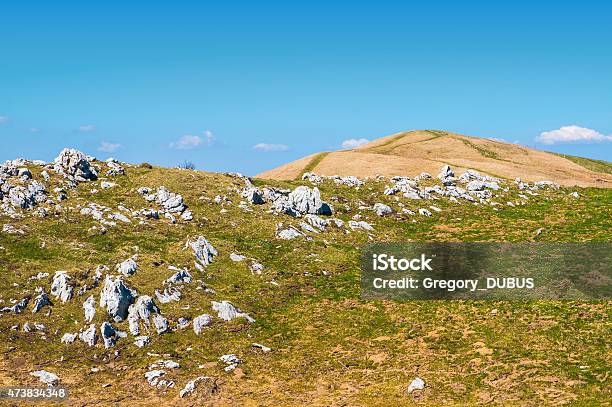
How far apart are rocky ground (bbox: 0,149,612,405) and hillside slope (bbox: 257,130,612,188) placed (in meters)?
58.2

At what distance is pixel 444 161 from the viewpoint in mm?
132000

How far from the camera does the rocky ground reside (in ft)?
96.5

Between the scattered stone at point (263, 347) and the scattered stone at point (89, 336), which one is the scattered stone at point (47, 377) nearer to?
the scattered stone at point (89, 336)

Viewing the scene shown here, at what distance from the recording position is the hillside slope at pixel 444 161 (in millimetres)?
116688

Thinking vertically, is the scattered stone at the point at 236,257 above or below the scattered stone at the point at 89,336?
above

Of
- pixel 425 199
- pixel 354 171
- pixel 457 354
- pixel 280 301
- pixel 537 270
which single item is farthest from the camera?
pixel 354 171

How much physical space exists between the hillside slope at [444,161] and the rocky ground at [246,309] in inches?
2291

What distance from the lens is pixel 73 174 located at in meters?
58.1

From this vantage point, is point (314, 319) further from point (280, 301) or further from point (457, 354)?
point (457, 354)

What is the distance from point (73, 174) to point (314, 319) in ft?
119

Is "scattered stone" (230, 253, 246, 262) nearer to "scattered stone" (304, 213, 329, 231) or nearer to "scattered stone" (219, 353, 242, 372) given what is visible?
"scattered stone" (304, 213, 329, 231)

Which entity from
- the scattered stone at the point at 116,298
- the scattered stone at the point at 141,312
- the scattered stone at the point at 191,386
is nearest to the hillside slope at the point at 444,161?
the scattered stone at the point at 141,312

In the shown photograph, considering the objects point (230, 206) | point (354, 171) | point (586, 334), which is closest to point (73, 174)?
point (230, 206)

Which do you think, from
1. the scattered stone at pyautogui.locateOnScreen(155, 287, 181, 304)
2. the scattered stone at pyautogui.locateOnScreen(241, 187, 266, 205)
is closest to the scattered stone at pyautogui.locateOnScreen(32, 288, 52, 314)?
the scattered stone at pyautogui.locateOnScreen(155, 287, 181, 304)
